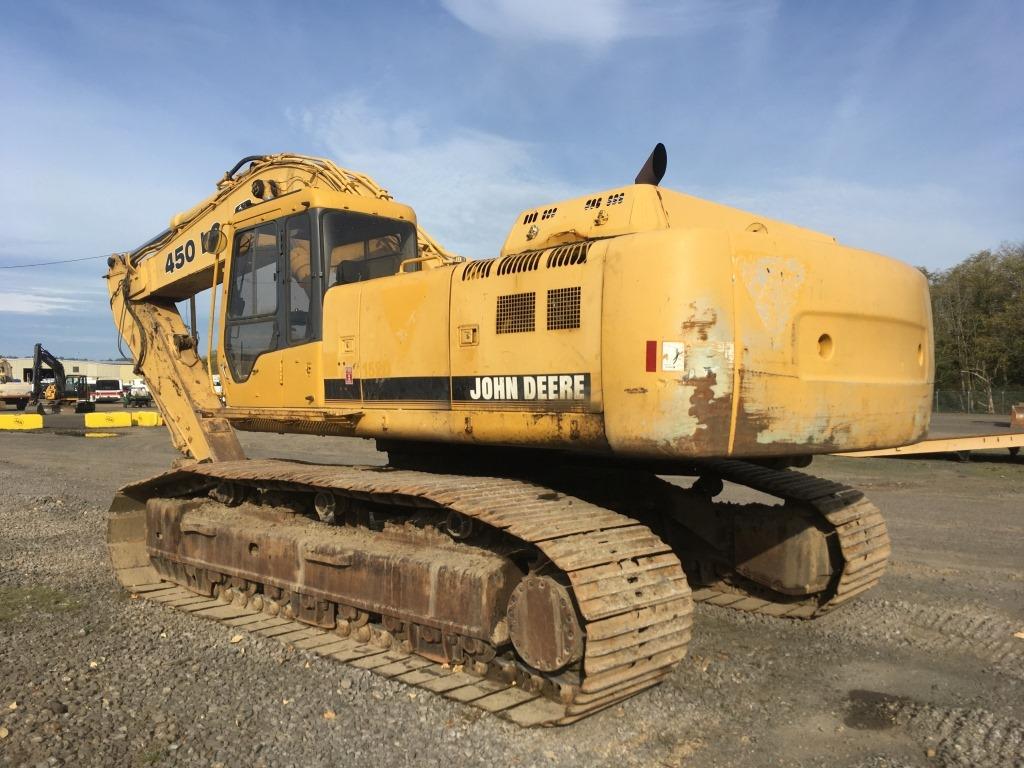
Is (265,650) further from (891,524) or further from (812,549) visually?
(891,524)

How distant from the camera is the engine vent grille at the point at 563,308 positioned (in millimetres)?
4656

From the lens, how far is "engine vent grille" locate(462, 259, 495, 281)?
5211 mm

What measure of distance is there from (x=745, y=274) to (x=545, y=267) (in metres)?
1.16

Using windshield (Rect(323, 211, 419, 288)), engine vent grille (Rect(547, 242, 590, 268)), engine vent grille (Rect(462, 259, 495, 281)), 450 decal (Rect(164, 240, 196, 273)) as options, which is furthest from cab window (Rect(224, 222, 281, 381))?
engine vent grille (Rect(547, 242, 590, 268))

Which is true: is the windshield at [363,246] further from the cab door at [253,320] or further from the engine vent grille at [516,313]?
the engine vent grille at [516,313]

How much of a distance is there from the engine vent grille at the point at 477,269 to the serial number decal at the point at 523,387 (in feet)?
2.10

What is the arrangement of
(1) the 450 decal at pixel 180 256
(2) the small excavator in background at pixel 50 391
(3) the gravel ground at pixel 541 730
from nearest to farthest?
(3) the gravel ground at pixel 541 730, (1) the 450 decal at pixel 180 256, (2) the small excavator in background at pixel 50 391

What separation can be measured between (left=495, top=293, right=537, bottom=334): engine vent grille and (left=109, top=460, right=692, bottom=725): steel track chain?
3.23 feet

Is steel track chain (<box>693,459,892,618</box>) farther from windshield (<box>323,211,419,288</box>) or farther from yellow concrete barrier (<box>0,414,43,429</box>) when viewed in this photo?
yellow concrete barrier (<box>0,414,43,429</box>)

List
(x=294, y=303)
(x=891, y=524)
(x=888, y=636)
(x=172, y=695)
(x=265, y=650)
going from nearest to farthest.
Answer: (x=172, y=695), (x=265, y=650), (x=888, y=636), (x=294, y=303), (x=891, y=524)

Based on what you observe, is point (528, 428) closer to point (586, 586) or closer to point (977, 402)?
point (586, 586)

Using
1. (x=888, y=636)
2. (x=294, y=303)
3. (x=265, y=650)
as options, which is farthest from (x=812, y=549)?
(x=294, y=303)

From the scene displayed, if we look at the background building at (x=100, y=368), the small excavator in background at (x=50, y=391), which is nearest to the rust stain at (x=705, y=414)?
the small excavator in background at (x=50, y=391)

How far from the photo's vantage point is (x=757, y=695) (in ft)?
16.0
